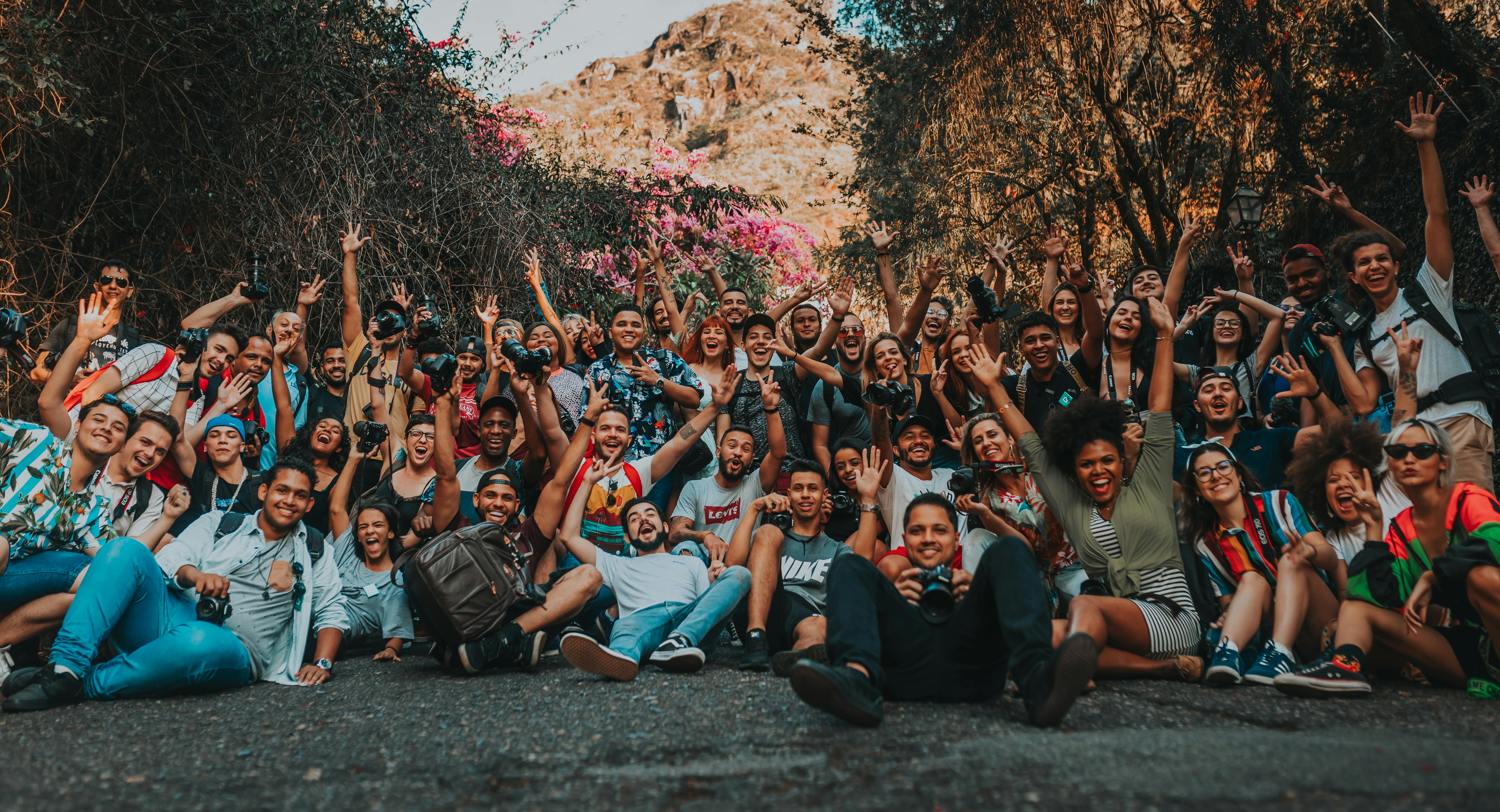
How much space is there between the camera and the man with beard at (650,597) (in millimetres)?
3689

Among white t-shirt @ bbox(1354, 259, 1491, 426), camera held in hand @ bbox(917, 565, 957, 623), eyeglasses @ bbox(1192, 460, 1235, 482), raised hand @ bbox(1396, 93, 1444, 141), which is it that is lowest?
camera held in hand @ bbox(917, 565, 957, 623)

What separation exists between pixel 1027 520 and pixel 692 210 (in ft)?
18.5

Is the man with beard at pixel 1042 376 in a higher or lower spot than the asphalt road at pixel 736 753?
higher

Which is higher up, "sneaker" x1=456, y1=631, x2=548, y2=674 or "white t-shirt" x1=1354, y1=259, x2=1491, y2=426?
"white t-shirt" x1=1354, y1=259, x2=1491, y2=426

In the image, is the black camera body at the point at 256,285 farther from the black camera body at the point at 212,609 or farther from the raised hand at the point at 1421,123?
the raised hand at the point at 1421,123

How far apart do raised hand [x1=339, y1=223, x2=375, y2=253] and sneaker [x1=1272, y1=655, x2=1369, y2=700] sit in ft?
19.0

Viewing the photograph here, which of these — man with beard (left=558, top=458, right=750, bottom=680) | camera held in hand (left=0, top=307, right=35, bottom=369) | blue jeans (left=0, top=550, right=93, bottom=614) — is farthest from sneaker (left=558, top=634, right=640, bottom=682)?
camera held in hand (left=0, top=307, right=35, bottom=369)

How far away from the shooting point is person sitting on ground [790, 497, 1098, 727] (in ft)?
8.49

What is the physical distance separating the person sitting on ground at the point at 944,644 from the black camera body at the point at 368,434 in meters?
2.96

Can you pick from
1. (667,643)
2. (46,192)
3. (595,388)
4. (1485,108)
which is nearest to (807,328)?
(595,388)

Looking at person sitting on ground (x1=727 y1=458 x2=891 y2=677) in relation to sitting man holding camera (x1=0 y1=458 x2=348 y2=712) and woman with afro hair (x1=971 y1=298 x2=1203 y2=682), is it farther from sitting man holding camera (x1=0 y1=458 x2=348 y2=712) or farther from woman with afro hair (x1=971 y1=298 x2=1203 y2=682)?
sitting man holding camera (x1=0 y1=458 x2=348 y2=712)

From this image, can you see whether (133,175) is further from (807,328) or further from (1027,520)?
(1027,520)

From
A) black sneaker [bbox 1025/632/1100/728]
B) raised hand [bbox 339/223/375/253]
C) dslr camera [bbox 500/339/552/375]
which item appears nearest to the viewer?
black sneaker [bbox 1025/632/1100/728]

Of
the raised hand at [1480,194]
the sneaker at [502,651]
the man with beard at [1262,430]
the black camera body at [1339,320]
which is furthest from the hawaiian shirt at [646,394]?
the raised hand at [1480,194]
